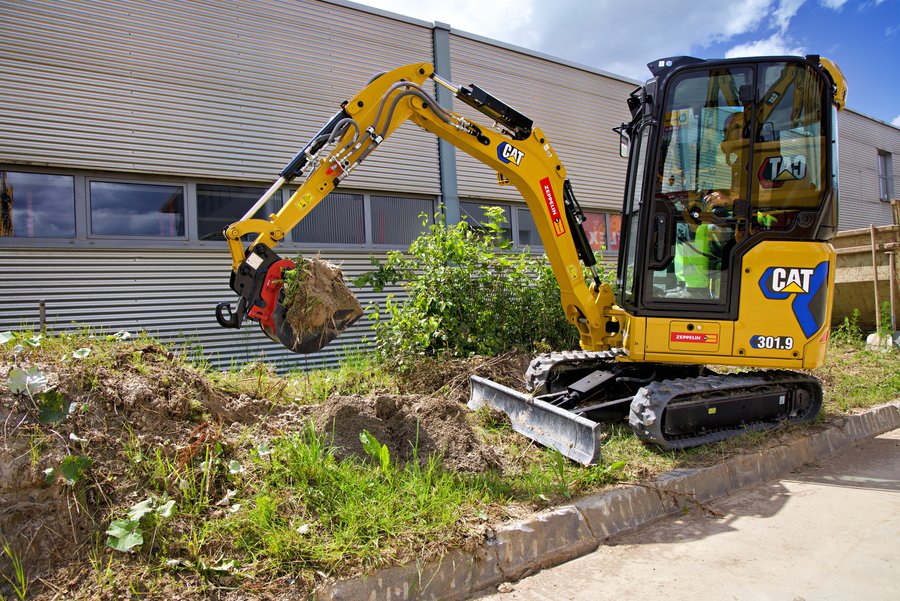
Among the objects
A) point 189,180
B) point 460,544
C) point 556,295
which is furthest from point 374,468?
point 189,180

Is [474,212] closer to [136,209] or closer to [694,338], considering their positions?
[136,209]

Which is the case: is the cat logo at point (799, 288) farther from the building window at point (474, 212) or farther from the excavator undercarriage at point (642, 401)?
the building window at point (474, 212)

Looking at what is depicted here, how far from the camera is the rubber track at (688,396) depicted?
4707 mm

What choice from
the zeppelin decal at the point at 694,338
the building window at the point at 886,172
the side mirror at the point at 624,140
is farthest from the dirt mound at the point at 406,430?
the building window at the point at 886,172

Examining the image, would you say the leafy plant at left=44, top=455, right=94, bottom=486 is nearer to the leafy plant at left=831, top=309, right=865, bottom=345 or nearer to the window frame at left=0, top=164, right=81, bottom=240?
the window frame at left=0, top=164, right=81, bottom=240

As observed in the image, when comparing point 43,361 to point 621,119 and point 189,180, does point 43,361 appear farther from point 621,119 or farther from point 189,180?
point 621,119

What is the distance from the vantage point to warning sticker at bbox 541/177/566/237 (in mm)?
5738

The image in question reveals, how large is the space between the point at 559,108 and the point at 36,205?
987 centimetres

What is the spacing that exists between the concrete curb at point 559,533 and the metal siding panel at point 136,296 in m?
4.50

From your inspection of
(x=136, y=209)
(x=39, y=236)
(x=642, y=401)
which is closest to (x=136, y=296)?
(x=136, y=209)

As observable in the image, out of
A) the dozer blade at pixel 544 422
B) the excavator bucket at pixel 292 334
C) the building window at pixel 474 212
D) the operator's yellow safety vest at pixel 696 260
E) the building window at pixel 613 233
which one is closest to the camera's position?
the dozer blade at pixel 544 422

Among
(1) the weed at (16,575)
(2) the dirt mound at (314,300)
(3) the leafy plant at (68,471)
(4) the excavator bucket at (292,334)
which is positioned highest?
(2) the dirt mound at (314,300)

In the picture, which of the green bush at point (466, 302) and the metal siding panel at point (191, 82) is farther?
the metal siding panel at point (191, 82)

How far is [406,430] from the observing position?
431 cm
